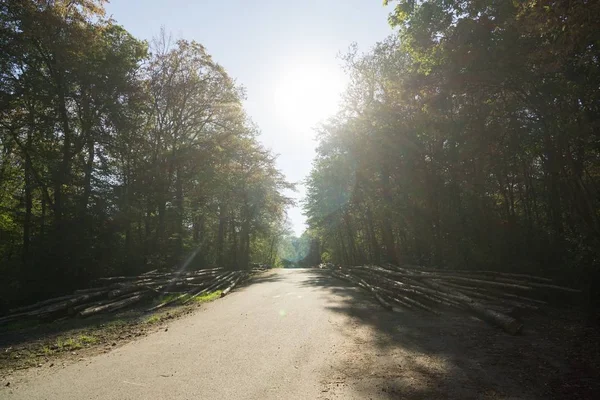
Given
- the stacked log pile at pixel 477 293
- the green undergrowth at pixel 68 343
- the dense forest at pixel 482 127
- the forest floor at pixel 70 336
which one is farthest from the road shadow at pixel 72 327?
the dense forest at pixel 482 127

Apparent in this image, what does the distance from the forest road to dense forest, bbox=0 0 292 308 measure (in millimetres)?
10788

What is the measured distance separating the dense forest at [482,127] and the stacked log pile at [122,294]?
11822 mm

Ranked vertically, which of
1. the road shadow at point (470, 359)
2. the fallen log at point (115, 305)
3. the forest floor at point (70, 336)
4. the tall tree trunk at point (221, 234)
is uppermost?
the tall tree trunk at point (221, 234)

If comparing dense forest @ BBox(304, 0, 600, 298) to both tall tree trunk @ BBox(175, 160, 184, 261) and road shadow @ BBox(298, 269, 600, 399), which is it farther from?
tall tree trunk @ BBox(175, 160, 184, 261)

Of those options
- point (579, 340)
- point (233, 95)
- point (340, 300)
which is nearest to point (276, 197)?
point (233, 95)

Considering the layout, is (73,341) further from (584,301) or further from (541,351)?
(584,301)

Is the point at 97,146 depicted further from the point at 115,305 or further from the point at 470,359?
the point at 470,359

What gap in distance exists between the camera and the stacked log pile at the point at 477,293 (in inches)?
351

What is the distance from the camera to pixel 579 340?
22.7ft

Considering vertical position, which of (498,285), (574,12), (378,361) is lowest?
(378,361)

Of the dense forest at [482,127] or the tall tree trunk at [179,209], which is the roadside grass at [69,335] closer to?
the dense forest at [482,127]

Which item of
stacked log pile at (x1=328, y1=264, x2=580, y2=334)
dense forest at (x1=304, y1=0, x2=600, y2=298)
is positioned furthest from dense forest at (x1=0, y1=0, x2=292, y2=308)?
stacked log pile at (x1=328, y1=264, x2=580, y2=334)

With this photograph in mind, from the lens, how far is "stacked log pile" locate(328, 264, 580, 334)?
891 cm

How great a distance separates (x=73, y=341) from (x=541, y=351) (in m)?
9.23
